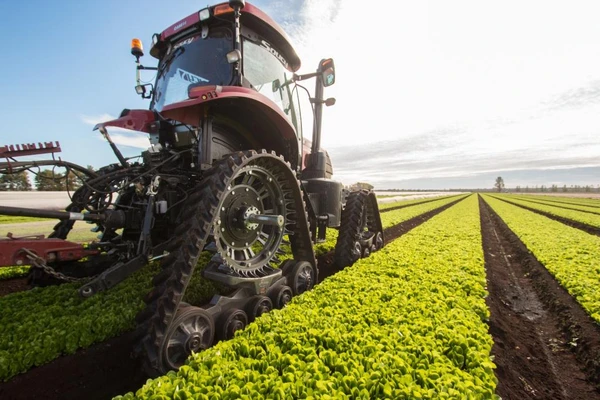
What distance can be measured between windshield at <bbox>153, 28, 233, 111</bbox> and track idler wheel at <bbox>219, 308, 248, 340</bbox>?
2.65 metres

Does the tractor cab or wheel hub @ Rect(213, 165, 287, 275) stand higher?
the tractor cab

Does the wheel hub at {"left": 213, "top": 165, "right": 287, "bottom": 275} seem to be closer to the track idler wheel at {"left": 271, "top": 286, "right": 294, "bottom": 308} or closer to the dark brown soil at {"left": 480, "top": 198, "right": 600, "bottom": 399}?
the track idler wheel at {"left": 271, "top": 286, "right": 294, "bottom": 308}

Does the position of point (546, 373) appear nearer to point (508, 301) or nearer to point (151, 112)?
Answer: point (508, 301)

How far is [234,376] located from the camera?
215 cm

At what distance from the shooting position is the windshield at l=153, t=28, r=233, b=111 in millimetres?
3602

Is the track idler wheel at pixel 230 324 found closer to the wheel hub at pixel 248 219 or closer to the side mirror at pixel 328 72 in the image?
the wheel hub at pixel 248 219

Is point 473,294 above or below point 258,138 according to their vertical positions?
below

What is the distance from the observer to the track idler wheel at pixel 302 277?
13.0 feet

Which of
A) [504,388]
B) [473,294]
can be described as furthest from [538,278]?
[504,388]

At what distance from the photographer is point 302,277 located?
4.13 metres

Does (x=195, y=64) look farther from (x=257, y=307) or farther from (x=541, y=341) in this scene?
(x=541, y=341)

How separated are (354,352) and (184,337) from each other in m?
1.50

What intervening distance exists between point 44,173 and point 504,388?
5.25 m

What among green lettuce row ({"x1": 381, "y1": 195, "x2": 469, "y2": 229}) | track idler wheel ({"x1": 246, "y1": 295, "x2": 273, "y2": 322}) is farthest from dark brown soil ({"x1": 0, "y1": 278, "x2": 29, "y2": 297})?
green lettuce row ({"x1": 381, "y1": 195, "x2": 469, "y2": 229})
